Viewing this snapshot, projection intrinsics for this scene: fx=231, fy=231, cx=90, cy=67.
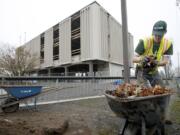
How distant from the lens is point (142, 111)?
3023 millimetres

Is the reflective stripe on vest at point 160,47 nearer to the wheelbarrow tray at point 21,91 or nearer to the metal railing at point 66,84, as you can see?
the metal railing at point 66,84

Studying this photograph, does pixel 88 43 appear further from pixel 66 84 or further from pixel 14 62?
pixel 66 84

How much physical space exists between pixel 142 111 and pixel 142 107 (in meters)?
0.08

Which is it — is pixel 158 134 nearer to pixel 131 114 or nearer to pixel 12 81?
pixel 131 114

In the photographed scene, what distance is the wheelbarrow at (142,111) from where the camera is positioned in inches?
116

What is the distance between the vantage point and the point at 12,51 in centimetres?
4334

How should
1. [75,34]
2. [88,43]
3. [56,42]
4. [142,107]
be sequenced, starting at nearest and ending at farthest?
[142,107]
[88,43]
[75,34]
[56,42]

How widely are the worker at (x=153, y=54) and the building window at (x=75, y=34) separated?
35.3m

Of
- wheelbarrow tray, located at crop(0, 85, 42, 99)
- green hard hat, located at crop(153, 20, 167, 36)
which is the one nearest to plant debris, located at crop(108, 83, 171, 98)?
green hard hat, located at crop(153, 20, 167, 36)

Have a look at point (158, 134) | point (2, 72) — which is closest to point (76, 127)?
point (158, 134)

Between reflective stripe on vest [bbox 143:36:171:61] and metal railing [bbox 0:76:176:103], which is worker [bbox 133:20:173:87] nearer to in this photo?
reflective stripe on vest [bbox 143:36:171:61]

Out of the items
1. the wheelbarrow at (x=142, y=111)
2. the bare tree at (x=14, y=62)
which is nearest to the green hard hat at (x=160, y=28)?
the wheelbarrow at (x=142, y=111)

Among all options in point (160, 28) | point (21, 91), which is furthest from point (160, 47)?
point (21, 91)

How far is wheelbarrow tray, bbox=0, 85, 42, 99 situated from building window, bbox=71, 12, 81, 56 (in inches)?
1280
